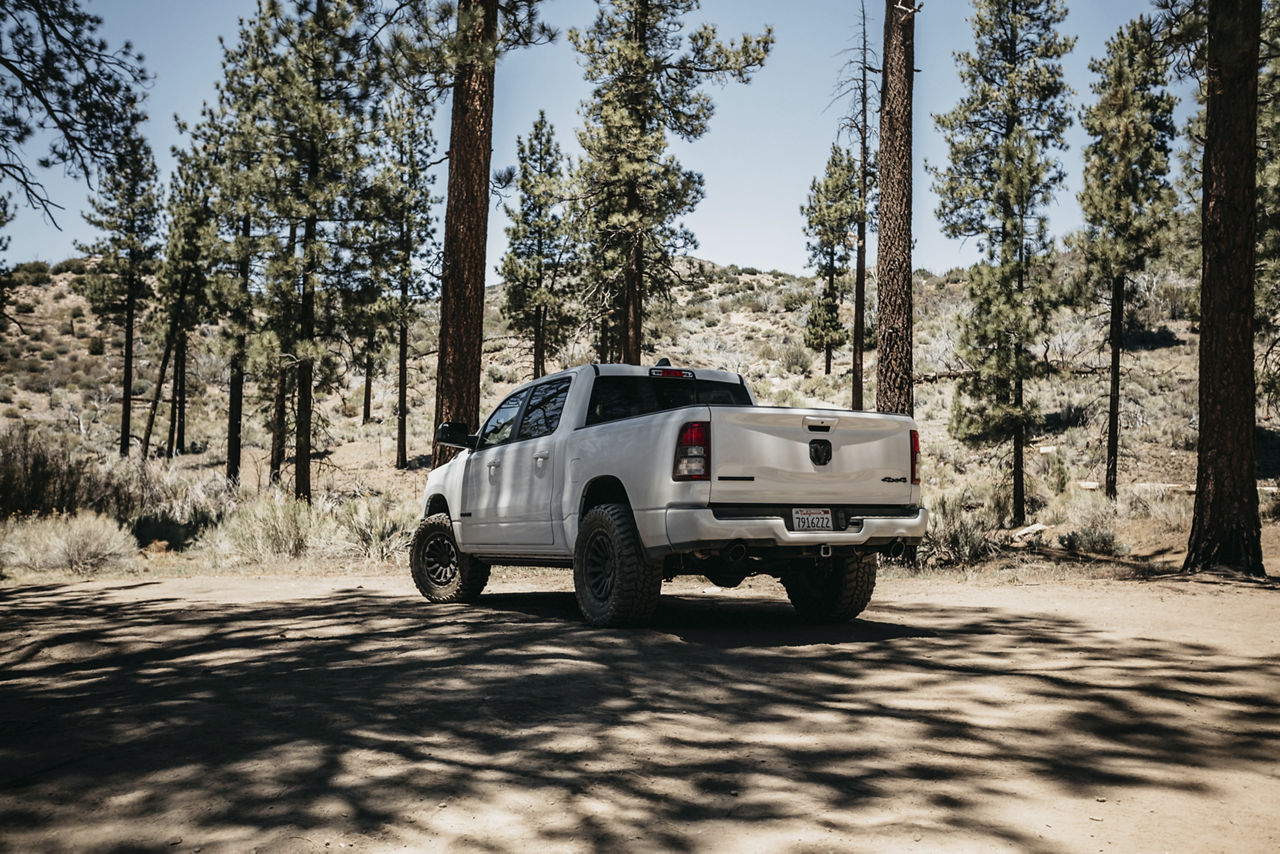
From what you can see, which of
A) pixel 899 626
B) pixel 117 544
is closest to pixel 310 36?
pixel 117 544

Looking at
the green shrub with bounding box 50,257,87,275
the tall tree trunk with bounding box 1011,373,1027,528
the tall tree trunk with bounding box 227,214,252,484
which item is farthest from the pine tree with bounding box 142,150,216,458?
the green shrub with bounding box 50,257,87,275

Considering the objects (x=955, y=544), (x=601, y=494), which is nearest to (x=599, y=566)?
(x=601, y=494)

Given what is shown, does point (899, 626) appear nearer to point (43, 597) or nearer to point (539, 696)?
point (539, 696)

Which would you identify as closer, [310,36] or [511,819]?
[511,819]

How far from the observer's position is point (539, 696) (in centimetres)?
536

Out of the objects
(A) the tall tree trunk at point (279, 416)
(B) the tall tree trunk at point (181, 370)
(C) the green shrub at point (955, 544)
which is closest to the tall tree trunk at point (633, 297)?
(A) the tall tree trunk at point (279, 416)

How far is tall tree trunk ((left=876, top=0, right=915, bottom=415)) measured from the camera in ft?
44.2

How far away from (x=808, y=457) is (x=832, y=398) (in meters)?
35.9

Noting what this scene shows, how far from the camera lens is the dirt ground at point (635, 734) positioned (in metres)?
3.43

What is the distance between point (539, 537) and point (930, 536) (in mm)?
9055

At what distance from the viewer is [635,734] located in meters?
4.64

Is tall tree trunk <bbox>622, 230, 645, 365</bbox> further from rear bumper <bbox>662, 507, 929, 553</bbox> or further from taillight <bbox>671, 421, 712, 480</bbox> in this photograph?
taillight <bbox>671, 421, 712, 480</bbox>

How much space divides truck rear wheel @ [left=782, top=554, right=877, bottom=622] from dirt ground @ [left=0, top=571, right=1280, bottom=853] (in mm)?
287

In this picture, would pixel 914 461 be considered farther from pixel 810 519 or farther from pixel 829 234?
pixel 829 234
